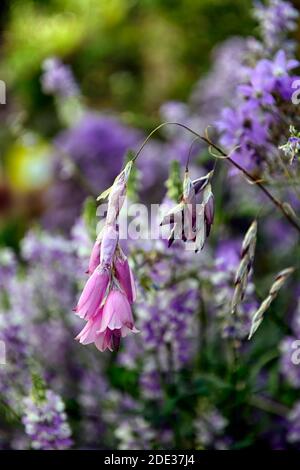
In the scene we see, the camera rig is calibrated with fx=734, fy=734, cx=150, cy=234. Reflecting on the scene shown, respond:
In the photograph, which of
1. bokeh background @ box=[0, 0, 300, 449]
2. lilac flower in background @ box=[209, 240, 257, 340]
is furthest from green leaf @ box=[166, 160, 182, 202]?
lilac flower in background @ box=[209, 240, 257, 340]

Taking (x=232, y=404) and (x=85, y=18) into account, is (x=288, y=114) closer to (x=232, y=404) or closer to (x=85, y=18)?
(x=232, y=404)

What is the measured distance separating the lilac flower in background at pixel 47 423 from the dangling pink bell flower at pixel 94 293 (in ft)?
1.34

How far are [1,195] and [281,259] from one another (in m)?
2.83

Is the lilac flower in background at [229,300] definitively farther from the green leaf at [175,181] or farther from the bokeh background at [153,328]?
the green leaf at [175,181]

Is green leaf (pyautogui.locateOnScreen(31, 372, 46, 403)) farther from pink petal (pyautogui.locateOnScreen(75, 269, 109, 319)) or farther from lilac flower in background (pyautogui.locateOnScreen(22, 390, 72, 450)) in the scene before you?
pink petal (pyautogui.locateOnScreen(75, 269, 109, 319))

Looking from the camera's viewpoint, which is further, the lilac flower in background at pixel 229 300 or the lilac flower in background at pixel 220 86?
the lilac flower in background at pixel 220 86

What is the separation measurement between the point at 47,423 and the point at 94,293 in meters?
0.48

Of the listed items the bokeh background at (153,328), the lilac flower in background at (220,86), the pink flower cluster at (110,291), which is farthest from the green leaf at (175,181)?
the lilac flower in background at (220,86)

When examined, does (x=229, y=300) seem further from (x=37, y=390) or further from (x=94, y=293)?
(x=94, y=293)

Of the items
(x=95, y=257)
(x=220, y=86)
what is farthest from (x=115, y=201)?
(x=220, y=86)

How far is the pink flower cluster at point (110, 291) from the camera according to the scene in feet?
3.28

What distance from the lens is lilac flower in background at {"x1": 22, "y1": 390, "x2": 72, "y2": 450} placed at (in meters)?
1.36
